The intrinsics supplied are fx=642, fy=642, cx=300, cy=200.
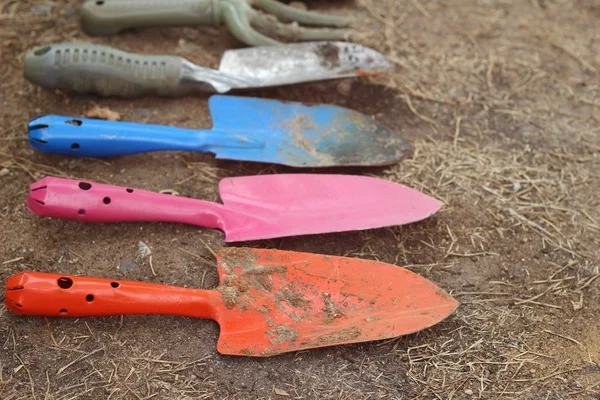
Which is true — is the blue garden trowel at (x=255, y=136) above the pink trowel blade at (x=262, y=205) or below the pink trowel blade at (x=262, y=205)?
above

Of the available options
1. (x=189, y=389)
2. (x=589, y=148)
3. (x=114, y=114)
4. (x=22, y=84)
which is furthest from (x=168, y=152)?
(x=589, y=148)

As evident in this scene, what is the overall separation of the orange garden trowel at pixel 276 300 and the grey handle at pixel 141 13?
990 millimetres

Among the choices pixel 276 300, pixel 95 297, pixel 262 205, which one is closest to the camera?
pixel 95 297

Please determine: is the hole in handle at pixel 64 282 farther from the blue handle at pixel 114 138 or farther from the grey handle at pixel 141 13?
the grey handle at pixel 141 13

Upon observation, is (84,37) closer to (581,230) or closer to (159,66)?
(159,66)

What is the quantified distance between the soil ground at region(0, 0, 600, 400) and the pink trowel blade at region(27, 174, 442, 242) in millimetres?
58

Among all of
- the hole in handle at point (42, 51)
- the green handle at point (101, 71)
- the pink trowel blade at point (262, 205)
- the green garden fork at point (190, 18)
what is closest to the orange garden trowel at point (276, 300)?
Answer: the pink trowel blade at point (262, 205)

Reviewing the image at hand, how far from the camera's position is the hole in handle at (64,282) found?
58.3 inches

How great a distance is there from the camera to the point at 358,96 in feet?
7.33

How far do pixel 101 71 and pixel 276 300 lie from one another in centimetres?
96

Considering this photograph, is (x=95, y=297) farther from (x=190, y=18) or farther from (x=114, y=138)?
(x=190, y=18)

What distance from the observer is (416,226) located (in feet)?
6.08

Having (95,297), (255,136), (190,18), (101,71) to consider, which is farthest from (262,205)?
(190,18)

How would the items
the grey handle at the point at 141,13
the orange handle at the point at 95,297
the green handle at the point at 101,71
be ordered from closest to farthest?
1. the orange handle at the point at 95,297
2. the green handle at the point at 101,71
3. the grey handle at the point at 141,13
